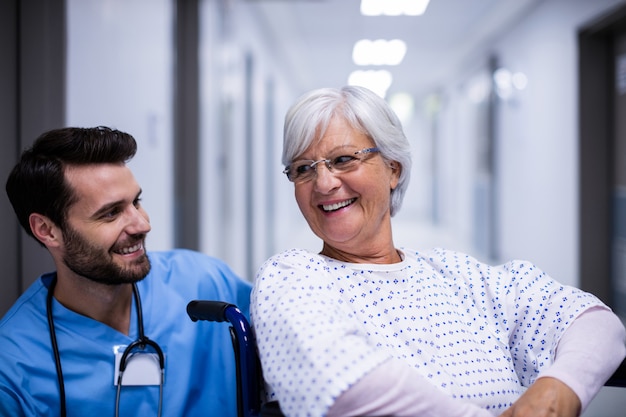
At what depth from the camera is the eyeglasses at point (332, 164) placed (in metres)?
1.32

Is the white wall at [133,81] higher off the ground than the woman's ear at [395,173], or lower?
higher

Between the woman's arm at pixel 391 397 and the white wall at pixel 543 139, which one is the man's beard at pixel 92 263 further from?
the white wall at pixel 543 139

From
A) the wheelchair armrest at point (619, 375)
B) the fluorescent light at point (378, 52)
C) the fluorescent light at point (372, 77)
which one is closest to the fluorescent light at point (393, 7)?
the fluorescent light at point (378, 52)

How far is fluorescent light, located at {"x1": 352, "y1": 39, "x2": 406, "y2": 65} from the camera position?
7508 millimetres

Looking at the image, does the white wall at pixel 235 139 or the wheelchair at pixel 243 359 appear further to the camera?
the white wall at pixel 235 139

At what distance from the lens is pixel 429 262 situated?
4.75ft

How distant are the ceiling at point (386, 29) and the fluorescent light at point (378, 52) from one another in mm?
112

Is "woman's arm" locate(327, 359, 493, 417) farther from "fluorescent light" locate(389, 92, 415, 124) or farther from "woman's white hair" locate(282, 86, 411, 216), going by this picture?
"fluorescent light" locate(389, 92, 415, 124)

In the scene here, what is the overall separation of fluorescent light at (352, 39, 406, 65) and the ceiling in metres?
0.11

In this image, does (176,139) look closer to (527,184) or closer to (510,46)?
(527,184)

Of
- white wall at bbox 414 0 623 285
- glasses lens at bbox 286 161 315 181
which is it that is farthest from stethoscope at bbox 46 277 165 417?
white wall at bbox 414 0 623 285

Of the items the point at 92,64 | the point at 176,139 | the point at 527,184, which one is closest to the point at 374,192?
the point at 92,64

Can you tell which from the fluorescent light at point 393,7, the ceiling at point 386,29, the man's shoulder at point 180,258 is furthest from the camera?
the ceiling at point 386,29

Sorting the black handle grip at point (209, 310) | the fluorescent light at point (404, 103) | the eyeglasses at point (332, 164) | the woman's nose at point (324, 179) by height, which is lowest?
the black handle grip at point (209, 310)
